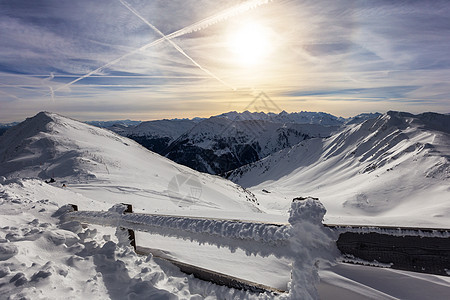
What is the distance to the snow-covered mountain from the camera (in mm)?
43163

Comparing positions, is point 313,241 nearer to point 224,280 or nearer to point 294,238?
point 294,238

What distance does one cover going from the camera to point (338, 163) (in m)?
129

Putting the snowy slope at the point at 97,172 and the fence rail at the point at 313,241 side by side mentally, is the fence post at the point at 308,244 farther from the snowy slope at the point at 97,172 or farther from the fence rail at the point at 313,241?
the snowy slope at the point at 97,172

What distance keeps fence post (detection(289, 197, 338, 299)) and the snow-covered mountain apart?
2170 cm

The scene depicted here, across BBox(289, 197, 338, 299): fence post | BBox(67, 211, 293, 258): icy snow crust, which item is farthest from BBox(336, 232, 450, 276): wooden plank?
BBox(67, 211, 293, 258): icy snow crust

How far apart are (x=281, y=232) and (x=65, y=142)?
37438mm

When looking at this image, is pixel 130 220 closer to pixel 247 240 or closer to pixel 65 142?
pixel 247 240

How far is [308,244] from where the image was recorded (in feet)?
8.01

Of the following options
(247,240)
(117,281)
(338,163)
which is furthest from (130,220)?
(338,163)

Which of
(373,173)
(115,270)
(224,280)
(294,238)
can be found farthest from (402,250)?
(373,173)

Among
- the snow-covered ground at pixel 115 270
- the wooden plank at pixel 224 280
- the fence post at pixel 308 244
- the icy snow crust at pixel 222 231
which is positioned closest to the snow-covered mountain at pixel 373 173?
the snow-covered ground at pixel 115 270

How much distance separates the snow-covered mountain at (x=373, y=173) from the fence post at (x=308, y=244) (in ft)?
71.2

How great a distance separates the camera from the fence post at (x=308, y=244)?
2.40 meters

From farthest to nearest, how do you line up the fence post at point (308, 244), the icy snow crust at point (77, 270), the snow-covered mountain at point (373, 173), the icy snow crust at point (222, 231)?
1. the snow-covered mountain at point (373, 173)
2. the icy snow crust at point (77, 270)
3. the icy snow crust at point (222, 231)
4. the fence post at point (308, 244)
